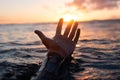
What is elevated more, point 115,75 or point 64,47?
point 64,47

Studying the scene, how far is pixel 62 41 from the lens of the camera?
21.6 ft

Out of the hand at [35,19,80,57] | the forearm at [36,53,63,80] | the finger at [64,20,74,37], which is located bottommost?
the forearm at [36,53,63,80]

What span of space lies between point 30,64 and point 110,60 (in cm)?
383

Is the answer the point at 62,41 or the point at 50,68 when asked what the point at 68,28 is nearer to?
the point at 62,41

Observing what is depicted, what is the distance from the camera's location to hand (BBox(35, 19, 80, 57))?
5.73 metres

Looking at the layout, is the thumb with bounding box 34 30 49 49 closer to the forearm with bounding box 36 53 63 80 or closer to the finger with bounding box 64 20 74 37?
the forearm with bounding box 36 53 63 80

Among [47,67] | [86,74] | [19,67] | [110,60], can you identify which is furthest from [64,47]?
[110,60]

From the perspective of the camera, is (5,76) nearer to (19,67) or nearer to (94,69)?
(19,67)

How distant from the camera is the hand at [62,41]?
5727 millimetres

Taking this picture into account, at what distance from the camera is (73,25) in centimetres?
715

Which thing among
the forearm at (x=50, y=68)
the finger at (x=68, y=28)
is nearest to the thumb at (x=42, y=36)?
the forearm at (x=50, y=68)

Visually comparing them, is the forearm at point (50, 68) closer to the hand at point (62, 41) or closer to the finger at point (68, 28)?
the hand at point (62, 41)

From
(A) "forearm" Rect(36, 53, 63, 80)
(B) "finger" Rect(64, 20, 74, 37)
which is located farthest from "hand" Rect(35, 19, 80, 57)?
(A) "forearm" Rect(36, 53, 63, 80)

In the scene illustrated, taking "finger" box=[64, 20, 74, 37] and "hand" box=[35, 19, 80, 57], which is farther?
"finger" box=[64, 20, 74, 37]
